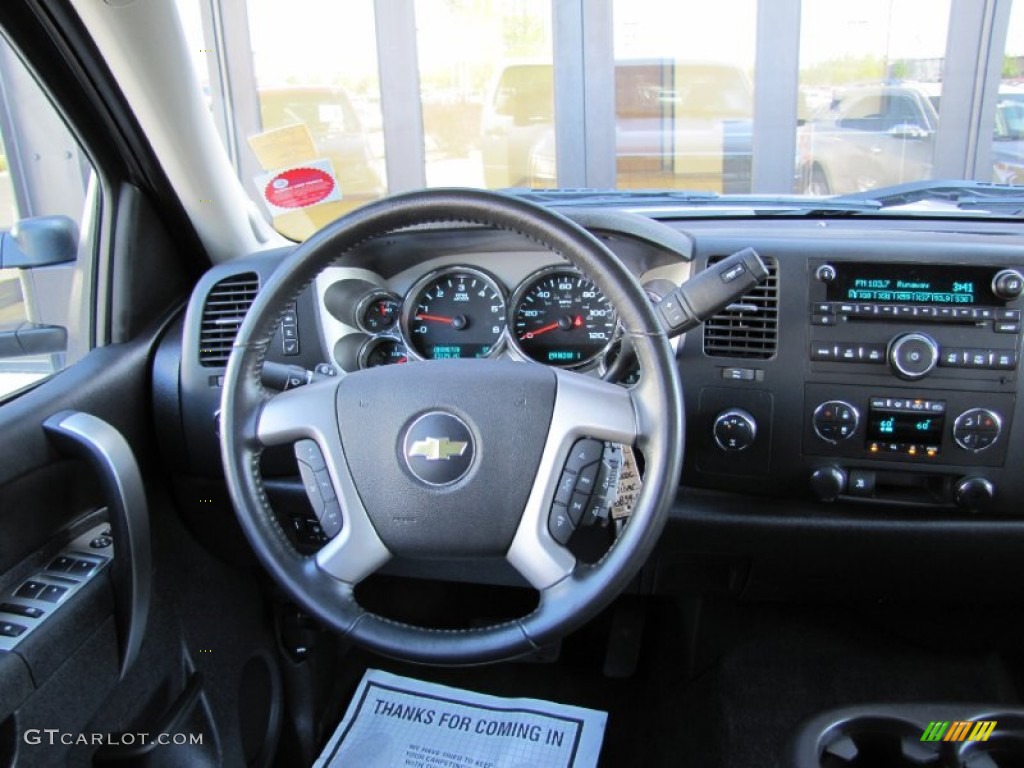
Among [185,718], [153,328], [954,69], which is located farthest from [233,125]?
[954,69]

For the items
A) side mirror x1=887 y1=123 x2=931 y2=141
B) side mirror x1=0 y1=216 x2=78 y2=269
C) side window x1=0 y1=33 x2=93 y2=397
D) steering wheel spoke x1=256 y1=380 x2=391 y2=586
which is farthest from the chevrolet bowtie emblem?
side mirror x1=887 y1=123 x2=931 y2=141

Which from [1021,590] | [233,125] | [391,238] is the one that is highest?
[233,125]

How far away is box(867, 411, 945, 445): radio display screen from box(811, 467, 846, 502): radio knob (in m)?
0.10

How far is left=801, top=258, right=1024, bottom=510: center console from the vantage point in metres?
1.60

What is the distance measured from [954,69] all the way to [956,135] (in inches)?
17.1

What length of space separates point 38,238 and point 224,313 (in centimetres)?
38

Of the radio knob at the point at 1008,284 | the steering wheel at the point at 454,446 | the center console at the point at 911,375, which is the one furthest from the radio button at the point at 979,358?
the steering wheel at the point at 454,446

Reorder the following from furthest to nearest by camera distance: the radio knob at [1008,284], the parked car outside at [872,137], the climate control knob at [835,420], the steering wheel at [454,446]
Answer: the parked car outside at [872,137]
the climate control knob at [835,420]
the radio knob at [1008,284]
the steering wheel at [454,446]

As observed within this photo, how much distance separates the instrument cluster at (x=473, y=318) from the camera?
1797 millimetres

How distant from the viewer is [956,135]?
471 cm

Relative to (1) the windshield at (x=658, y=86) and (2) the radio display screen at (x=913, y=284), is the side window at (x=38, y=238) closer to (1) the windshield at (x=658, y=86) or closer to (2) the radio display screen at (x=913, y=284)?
(2) the radio display screen at (x=913, y=284)

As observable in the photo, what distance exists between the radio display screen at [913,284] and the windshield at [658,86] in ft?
9.13

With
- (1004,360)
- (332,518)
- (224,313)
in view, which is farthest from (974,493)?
(224,313)

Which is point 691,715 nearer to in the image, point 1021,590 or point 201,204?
point 1021,590
